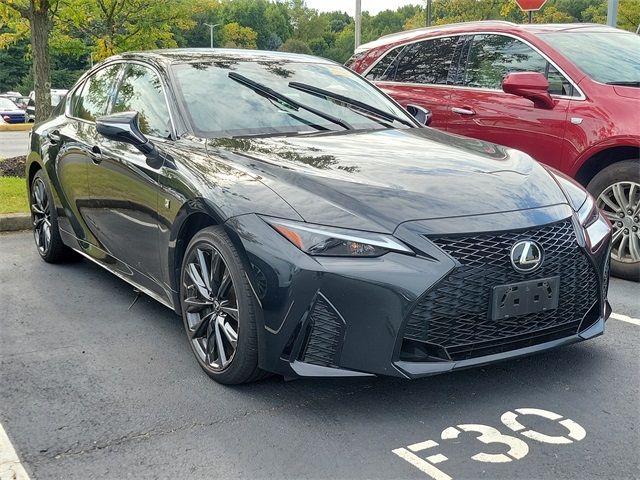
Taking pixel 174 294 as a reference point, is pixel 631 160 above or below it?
above

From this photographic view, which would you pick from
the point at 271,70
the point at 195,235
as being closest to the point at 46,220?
the point at 271,70

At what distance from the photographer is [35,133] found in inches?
237

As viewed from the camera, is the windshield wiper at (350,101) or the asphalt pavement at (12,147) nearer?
the windshield wiper at (350,101)

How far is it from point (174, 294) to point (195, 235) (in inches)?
17.9

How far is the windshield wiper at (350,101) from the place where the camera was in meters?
4.63

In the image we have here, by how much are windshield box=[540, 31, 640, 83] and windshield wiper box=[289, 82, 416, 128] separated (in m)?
1.84

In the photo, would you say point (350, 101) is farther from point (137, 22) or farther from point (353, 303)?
point (137, 22)

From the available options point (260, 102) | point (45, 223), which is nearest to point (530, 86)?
point (260, 102)

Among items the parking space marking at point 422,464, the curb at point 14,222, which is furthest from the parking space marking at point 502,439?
the curb at point 14,222

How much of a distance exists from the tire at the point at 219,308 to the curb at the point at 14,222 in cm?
402

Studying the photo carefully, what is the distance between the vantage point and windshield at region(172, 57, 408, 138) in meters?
4.17

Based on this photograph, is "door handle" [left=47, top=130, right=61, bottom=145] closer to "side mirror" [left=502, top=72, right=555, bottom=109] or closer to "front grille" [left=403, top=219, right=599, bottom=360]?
"side mirror" [left=502, top=72, right=555, bottom=109]

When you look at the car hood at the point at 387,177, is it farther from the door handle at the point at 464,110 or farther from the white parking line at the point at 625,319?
the door handle at the point at 464,110

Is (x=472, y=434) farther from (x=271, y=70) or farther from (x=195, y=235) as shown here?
(x=271, y=70)
